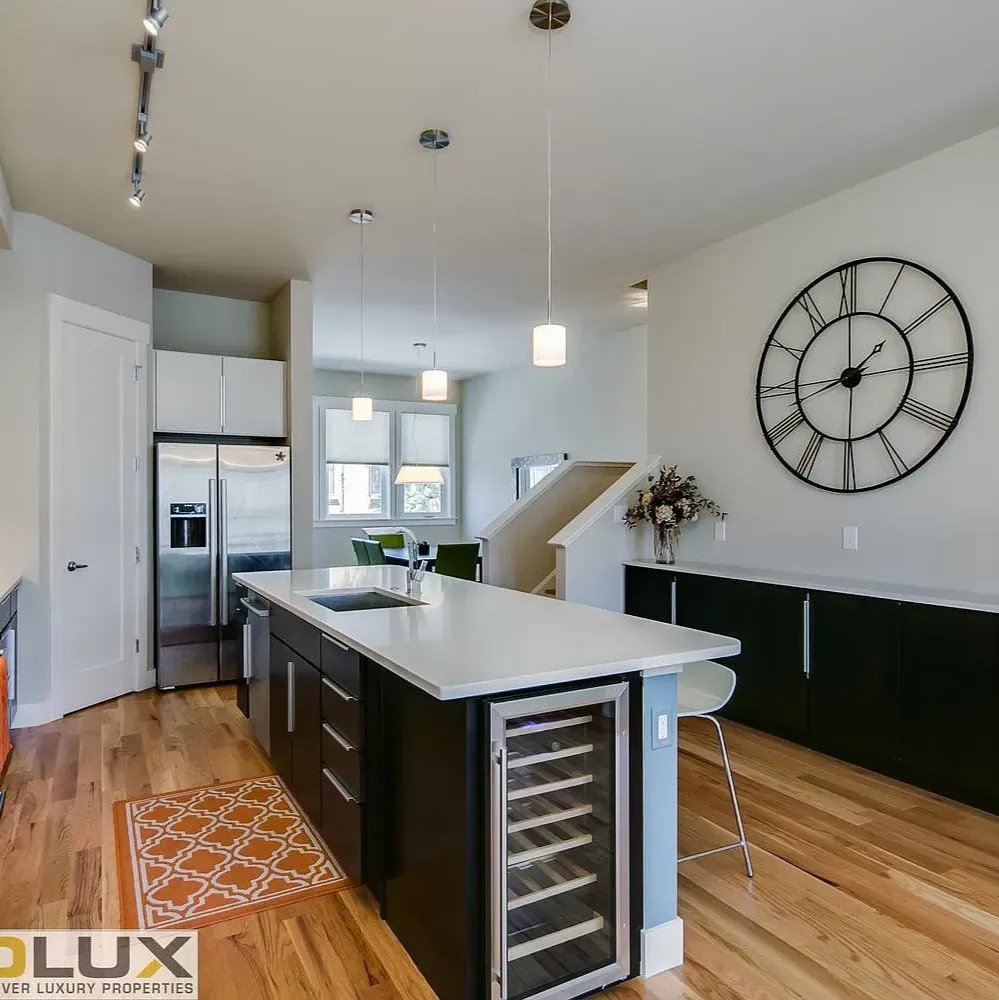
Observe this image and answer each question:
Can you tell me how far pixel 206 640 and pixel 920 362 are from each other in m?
4.78

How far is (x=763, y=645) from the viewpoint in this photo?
154 inches

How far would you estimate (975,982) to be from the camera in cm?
193

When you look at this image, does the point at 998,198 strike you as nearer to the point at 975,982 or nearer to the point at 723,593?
the point at 723,593

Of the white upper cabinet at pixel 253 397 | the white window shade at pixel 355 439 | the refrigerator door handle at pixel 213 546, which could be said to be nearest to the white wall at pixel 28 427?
the refrigerator door handle at pixel 213 546

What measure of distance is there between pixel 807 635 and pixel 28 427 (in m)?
4.45

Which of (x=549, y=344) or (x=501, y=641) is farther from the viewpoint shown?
(x=549, y=344)

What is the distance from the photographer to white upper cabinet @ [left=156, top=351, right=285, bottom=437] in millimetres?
5188

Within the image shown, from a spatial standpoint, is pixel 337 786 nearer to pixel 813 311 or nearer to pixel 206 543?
pixel 206 543

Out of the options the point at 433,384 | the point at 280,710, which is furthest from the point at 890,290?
the point at 280,710

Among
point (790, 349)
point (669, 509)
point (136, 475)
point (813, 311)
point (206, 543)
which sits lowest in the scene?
point (206, 543)

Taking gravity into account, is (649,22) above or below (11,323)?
above

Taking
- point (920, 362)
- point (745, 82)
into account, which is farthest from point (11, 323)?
point (920, 362)

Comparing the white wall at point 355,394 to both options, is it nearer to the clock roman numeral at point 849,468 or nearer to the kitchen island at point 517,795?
the clock roman numeral at point 849,468

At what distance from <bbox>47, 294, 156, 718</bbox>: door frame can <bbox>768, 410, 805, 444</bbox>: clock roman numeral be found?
4174 millimetres
